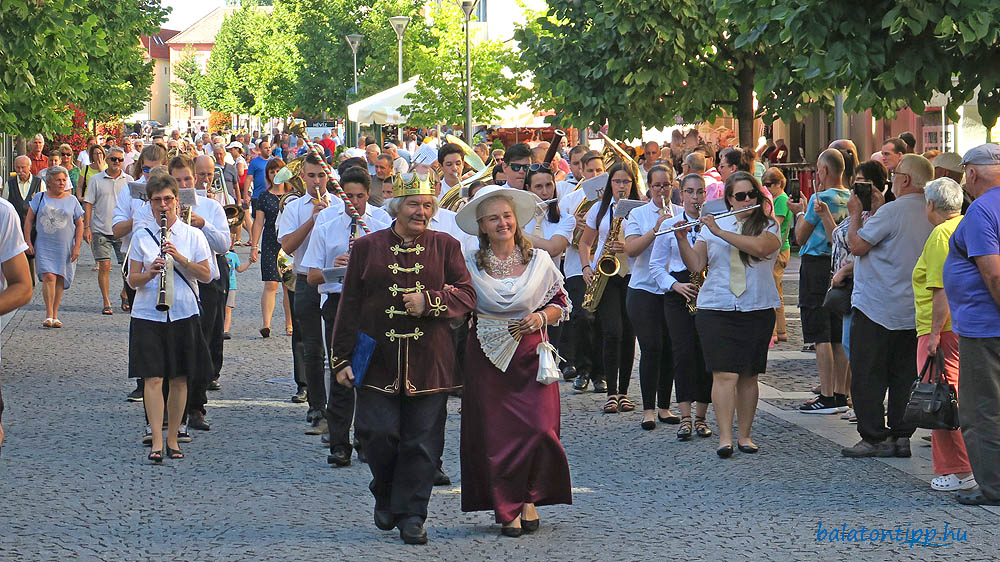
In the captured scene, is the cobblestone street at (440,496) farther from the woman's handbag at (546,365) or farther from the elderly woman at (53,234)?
the elderly woman at (53,234)

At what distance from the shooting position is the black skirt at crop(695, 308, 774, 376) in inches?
361

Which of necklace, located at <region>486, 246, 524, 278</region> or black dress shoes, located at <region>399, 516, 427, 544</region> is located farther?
necklace, located at <region>486, 246, 524, 278</region>

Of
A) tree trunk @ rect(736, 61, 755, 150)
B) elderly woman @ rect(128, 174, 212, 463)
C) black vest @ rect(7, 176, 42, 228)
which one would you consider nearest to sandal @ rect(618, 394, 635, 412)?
elderly woman @ rect(128, 174, 212, 463)

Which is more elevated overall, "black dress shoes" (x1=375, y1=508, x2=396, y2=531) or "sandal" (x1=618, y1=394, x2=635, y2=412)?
"sandal" (x1=618, y1=394, x2=635, y2=412)

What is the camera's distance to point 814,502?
308 inches

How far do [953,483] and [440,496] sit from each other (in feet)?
9.02

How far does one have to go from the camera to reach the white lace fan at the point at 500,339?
283 inches

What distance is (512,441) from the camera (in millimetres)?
7160

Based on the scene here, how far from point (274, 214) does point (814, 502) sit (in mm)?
7615

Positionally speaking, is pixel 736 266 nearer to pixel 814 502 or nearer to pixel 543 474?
pixel 814 502

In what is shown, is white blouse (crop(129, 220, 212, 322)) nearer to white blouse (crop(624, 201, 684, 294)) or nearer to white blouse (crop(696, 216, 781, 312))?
white blouse (crop(624, 201, 684, 294))

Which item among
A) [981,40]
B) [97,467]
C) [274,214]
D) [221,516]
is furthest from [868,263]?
[274,214]

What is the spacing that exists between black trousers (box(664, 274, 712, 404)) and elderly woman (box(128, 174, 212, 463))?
3047 mm

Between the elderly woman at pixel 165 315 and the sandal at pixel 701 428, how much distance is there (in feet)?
10.5
